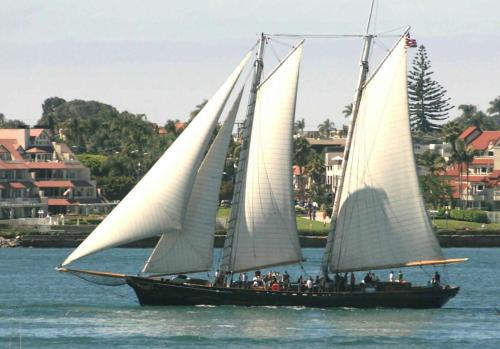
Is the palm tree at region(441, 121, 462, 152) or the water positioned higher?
the palm tree at region(441, 121, 462, 152)

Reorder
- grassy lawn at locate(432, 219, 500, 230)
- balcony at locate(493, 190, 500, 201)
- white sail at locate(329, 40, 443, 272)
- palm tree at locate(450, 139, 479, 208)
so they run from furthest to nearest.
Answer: balcony at locate(493, 190, 500, 201) → palm tree at locate(450, 139, 479, 208) → grassy lawn at locate(432, 219, 500, 230) → white sail at locate(329, 40, 443, 272)

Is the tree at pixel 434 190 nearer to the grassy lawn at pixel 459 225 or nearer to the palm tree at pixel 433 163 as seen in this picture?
the palm tree at pixel 433 163

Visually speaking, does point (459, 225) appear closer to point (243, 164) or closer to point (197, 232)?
point (243, 164)

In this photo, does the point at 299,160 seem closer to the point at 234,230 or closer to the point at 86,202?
the point at 86,202

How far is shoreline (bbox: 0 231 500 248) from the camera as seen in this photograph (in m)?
151

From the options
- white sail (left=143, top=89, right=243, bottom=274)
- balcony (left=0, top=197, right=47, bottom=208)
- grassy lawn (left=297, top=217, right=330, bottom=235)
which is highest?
balcony (left=0, top=197, right=47, bottom=208)

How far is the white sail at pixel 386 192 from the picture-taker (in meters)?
78.1

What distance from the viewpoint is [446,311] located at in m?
79.6

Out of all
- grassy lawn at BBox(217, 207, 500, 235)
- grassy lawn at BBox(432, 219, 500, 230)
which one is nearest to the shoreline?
grassy lawn at BBox(217, 207, 500, 235)

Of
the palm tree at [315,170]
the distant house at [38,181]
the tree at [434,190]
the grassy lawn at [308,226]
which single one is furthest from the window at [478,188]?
the distant house at [38,181]

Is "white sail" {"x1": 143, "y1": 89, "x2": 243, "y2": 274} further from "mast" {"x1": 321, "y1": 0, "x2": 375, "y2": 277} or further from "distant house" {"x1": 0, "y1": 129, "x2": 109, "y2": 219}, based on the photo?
"distant house" {"x1": 0, "y1": 129, "x2": 109, "y2": 219}

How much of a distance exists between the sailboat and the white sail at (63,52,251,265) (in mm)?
92

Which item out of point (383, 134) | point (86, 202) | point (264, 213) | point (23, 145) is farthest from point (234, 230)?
point (23, 145)

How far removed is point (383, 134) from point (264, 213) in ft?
20.3
